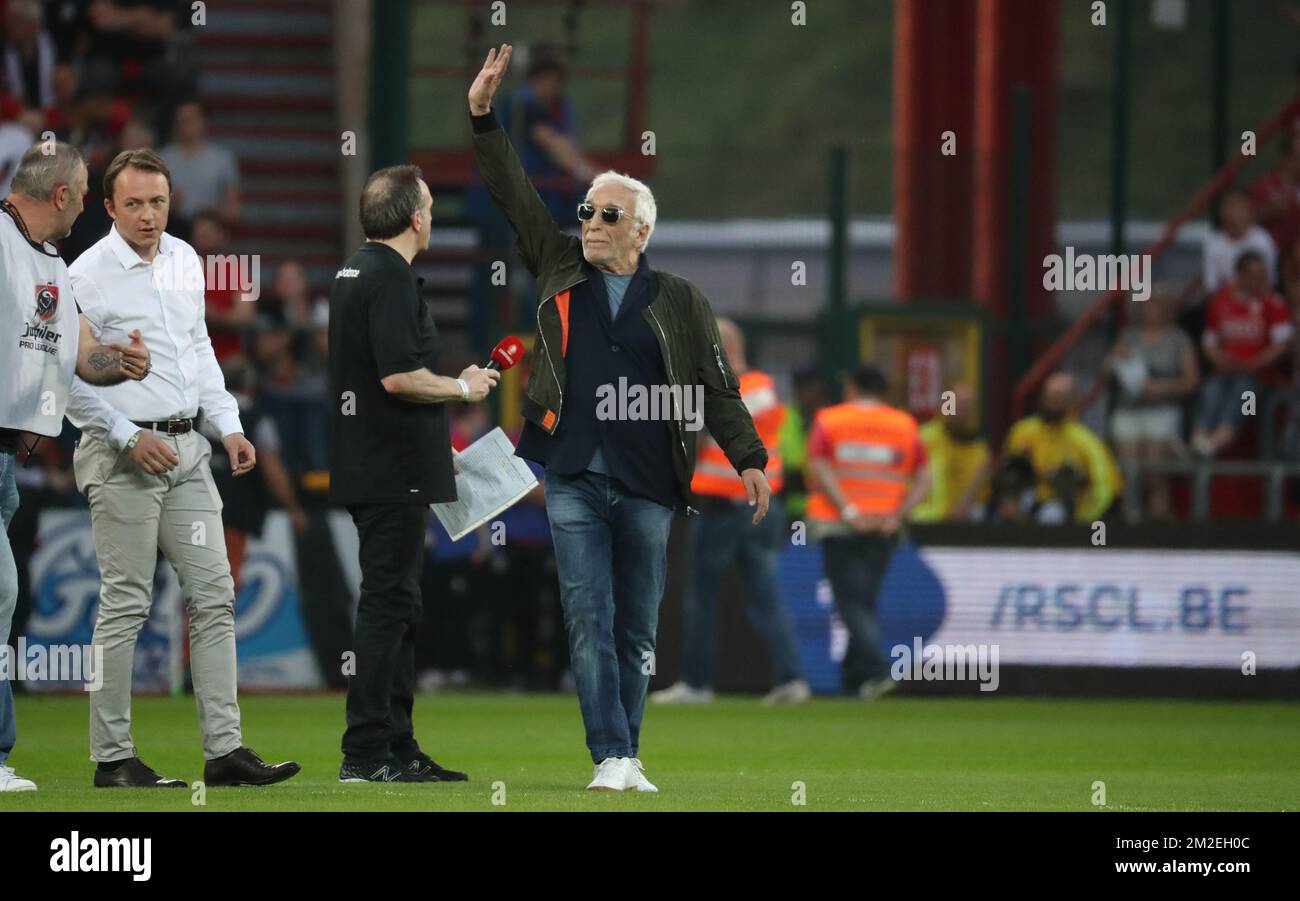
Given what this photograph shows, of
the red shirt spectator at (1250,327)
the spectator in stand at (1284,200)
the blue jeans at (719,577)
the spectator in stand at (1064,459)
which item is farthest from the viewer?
the spectator in stand at (1284,200)

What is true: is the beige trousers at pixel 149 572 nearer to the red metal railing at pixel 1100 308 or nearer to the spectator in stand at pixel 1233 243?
the red metal railing at pixel 1100 308

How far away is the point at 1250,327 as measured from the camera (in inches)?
744

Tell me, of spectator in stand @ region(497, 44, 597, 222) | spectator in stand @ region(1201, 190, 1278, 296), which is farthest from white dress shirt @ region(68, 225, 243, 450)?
spectator in stand @ region(1201, 190, 1278, 296)

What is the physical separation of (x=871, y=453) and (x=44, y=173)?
857 centimetres

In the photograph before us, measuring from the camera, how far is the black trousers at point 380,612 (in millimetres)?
9156

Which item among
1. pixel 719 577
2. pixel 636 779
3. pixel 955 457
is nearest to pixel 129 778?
pixel 636 779

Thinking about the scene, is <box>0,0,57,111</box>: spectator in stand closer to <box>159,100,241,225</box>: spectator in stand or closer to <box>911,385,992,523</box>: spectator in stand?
<box>159,100,241,225</box>: spectator in stand

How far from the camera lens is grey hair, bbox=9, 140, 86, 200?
881cm

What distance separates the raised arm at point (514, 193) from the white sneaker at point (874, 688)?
25.0 ft

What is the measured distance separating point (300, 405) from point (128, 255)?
815cm

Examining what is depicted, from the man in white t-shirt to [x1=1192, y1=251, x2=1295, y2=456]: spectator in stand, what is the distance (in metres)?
11.4
